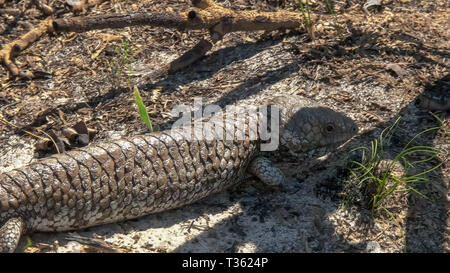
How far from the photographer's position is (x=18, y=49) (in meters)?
6.61

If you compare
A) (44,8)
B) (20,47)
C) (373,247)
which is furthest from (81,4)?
(373,247)

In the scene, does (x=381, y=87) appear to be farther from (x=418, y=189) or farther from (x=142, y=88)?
(x=142, y=88)

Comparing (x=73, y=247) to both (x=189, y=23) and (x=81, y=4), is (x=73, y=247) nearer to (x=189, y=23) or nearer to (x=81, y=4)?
(x=189, y=23)

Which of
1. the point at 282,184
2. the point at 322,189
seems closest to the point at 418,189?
the point at 322,189

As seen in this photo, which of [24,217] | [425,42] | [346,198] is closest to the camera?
[24,217]

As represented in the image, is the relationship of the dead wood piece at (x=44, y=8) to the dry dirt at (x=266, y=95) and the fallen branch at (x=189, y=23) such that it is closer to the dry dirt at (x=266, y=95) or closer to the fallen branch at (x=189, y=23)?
the dry dirt at (x=266, y=95)

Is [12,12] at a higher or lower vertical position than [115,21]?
lower

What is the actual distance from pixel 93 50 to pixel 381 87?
3298 mm

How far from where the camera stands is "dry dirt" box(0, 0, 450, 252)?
15.6 feet

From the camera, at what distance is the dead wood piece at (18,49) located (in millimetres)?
6547

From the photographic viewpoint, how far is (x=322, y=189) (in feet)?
16.8

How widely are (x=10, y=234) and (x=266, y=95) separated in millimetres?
2884

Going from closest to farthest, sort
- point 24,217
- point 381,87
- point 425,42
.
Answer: point 24,217
point 381,87
point 425,42

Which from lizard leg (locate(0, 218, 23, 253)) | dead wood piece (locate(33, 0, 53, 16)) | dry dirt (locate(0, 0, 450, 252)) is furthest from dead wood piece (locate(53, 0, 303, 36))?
lizard leg (locate(0, 218, 23, 253))
